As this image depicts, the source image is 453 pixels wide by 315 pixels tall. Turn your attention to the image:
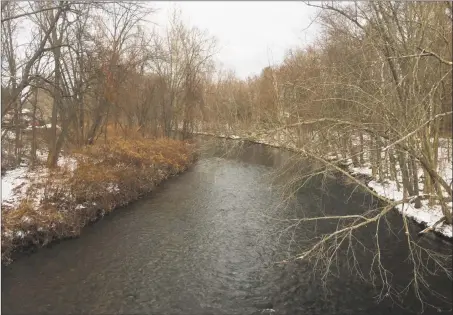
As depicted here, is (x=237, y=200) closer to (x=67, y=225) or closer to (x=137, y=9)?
(x=67, y=225)

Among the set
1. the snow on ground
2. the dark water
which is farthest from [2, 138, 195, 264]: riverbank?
the dark water

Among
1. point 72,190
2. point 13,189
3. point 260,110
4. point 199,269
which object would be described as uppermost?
point 260,110

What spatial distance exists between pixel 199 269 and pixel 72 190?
224 inches

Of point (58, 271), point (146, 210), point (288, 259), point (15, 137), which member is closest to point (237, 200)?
point (146, 210)

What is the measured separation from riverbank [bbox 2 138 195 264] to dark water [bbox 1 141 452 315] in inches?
20.0

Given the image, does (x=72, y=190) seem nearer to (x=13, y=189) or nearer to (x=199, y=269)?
(x=13, y=189)

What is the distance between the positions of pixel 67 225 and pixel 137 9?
6.55 meters

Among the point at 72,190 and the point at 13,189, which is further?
the point at 72,190

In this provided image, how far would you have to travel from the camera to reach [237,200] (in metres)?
14.3

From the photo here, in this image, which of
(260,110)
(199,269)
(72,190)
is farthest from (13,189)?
(260,110)

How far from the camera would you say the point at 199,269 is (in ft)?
27.9

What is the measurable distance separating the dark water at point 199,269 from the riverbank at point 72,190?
1.66ft

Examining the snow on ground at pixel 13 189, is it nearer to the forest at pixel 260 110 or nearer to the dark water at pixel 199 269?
the forest at pixel 260 110

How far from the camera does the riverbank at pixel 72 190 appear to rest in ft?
30.9
